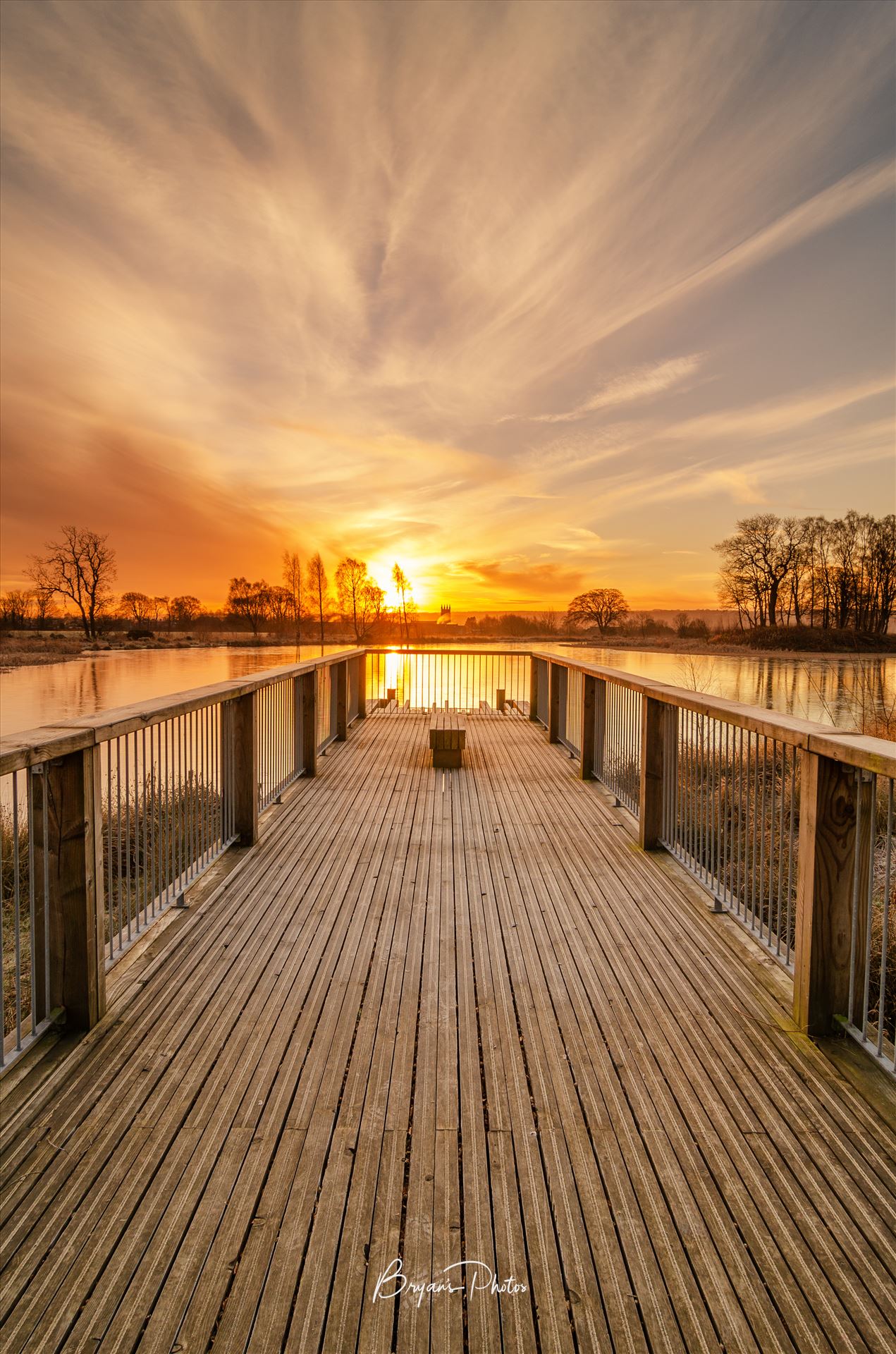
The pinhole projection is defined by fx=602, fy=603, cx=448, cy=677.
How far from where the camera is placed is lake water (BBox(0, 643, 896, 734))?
45.5ft

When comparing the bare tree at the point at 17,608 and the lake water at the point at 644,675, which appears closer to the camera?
the lake water at the point at 644,675

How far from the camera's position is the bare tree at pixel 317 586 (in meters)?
48.3

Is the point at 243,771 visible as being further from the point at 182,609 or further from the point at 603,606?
the point at 182,609

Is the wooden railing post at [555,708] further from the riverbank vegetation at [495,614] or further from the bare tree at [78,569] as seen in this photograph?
the bare tree at [78,569]

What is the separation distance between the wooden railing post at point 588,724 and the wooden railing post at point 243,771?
3014mm

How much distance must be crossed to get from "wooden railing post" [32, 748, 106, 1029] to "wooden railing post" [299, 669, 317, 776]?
3519mm

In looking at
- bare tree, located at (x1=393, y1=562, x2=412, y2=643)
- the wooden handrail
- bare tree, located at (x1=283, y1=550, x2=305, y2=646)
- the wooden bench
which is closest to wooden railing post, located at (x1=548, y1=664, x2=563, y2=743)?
the wooden bench

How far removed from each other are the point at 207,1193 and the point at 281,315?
15288mm

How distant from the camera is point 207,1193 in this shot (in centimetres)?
147

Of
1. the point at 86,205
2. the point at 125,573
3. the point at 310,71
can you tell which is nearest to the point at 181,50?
the point at 310,71

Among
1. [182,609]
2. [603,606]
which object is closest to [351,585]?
[182,609]

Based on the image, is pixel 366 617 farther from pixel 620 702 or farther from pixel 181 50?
pixel 620 702

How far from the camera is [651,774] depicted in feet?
12.6

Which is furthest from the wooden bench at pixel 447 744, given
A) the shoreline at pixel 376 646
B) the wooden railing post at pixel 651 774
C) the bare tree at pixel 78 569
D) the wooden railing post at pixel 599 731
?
the bare tree at pixel 78 569
